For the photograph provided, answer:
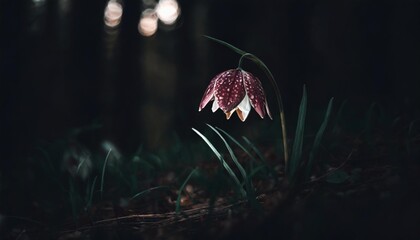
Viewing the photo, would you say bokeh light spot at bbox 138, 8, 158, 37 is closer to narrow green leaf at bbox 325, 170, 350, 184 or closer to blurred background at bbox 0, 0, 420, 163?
blurred background at bbox 0, 0, 420, 163

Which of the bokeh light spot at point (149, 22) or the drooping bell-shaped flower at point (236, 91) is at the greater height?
the bokeh light spot at point (149, 22)

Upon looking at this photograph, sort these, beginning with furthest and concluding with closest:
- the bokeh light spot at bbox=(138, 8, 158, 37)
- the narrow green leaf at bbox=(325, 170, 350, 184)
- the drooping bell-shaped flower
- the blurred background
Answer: the bokeh light spot at bbox=(138, 8, 158, 37) < the blurred background < the drooping bell-shaped flower < the narrow green leaf at bbox=(325, 170, 350, 184)

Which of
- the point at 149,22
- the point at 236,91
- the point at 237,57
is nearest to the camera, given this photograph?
the point at 236,91

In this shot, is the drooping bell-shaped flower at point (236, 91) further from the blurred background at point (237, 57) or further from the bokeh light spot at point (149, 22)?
the bokeh light spot at point (149, 22)

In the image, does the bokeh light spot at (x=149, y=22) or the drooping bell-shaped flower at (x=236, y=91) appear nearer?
the drooping bell-shaped flower at (x=236, y=91)

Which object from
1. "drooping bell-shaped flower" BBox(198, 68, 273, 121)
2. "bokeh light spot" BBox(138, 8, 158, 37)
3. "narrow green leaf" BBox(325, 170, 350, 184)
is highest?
"bokeh light spot" BBox(138, 8, 158, 37)

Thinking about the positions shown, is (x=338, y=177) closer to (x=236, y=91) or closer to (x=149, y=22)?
(x=236, y=91)

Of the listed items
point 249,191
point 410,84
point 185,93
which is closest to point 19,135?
point 249,191

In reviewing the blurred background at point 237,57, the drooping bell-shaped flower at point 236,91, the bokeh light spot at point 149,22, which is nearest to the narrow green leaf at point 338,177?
the drooping bell-shaped flower at point 236,91

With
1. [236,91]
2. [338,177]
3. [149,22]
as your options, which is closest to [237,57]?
[236,91]

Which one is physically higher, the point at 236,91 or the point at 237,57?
the point at 236,91

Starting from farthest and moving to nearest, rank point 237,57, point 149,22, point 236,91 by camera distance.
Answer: point 149,22 → point 237,57 → point 236,91

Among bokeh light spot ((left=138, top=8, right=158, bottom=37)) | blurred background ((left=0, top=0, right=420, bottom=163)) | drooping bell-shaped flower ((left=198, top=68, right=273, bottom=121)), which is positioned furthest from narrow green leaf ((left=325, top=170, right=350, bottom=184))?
bokeh light spot ((left=138, top=8, right=158, bottom=37))
